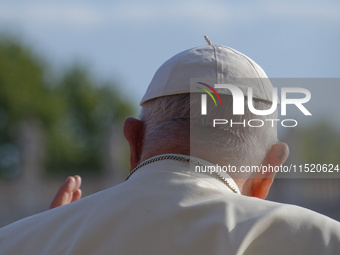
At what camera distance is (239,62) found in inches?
86.9

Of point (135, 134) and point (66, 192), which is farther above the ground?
point (135, 134)

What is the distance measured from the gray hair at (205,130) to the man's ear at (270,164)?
0.08 ft

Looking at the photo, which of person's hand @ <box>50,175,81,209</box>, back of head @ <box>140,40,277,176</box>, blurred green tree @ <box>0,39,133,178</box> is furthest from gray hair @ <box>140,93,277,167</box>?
blurred green tree @ <box>0,39,133,178</box>

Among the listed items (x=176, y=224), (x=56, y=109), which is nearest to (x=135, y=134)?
(x=176, y=224)

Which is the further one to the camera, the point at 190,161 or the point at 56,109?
the point at 56,109

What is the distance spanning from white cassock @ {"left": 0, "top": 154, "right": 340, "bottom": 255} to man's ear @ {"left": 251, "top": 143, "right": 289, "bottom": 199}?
→ 0.20 meters

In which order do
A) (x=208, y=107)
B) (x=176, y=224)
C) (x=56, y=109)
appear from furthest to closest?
(x=56, y=109) → (x=208, y=107) → (x=176, y=224)

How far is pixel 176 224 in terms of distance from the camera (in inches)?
68.5

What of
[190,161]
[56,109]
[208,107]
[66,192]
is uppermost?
[208,107]

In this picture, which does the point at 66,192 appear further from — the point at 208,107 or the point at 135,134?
the point at 208,107

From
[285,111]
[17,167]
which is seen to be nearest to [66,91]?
[17,167]

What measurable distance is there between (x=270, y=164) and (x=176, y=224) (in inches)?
18.0

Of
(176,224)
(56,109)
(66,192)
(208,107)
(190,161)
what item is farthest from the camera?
(56,109)

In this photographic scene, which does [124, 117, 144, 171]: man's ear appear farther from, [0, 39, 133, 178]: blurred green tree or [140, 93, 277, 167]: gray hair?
[0, 39, 133, 178]: blurred green tree
